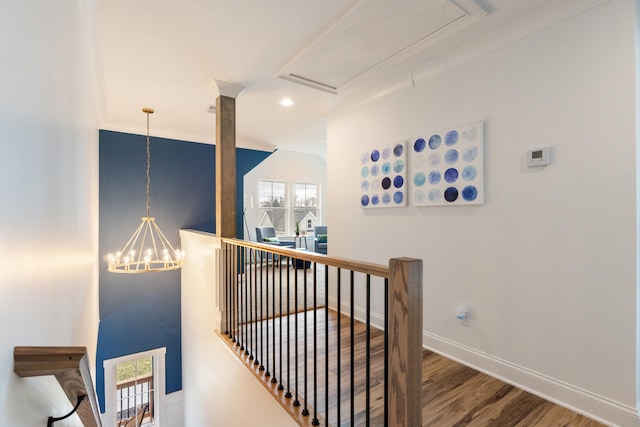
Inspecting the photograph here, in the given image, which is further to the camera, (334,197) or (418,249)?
(334,197)

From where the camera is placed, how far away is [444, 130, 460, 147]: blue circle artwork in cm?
244

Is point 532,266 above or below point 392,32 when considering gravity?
below

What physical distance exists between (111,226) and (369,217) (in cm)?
381

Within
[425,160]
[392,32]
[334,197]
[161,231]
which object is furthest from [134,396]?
[392,32]

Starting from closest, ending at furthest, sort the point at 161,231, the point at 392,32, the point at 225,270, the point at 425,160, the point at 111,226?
the point at 392,32 → the point at 425,160 → the point at 225,270 → the point at 111,226 → the point at 161,231

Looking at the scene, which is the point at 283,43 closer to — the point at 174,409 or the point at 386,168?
the point at 386,168

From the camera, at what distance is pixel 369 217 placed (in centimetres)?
321

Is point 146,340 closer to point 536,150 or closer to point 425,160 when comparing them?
point 425,160

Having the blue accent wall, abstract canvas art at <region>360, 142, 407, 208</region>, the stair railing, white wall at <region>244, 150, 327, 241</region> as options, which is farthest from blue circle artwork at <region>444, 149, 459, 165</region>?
white wall at <region>244, 150, 327, 241</region>

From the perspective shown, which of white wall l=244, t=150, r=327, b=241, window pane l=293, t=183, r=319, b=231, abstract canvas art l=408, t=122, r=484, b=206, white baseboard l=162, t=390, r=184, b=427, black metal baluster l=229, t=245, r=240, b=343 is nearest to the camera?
abstract canvas art l=408, t=122, r=484, b=206

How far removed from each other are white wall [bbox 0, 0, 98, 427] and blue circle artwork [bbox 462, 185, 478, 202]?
2.48 metres

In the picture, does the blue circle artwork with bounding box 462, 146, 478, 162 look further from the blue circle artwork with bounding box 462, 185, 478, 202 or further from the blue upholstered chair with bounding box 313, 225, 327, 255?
the blue upholstered chair with bounding box 313, 225, 327, 255

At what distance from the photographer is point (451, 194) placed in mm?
2467

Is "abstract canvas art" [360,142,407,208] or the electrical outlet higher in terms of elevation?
"abstract canvas art" [360,142,407,208]
